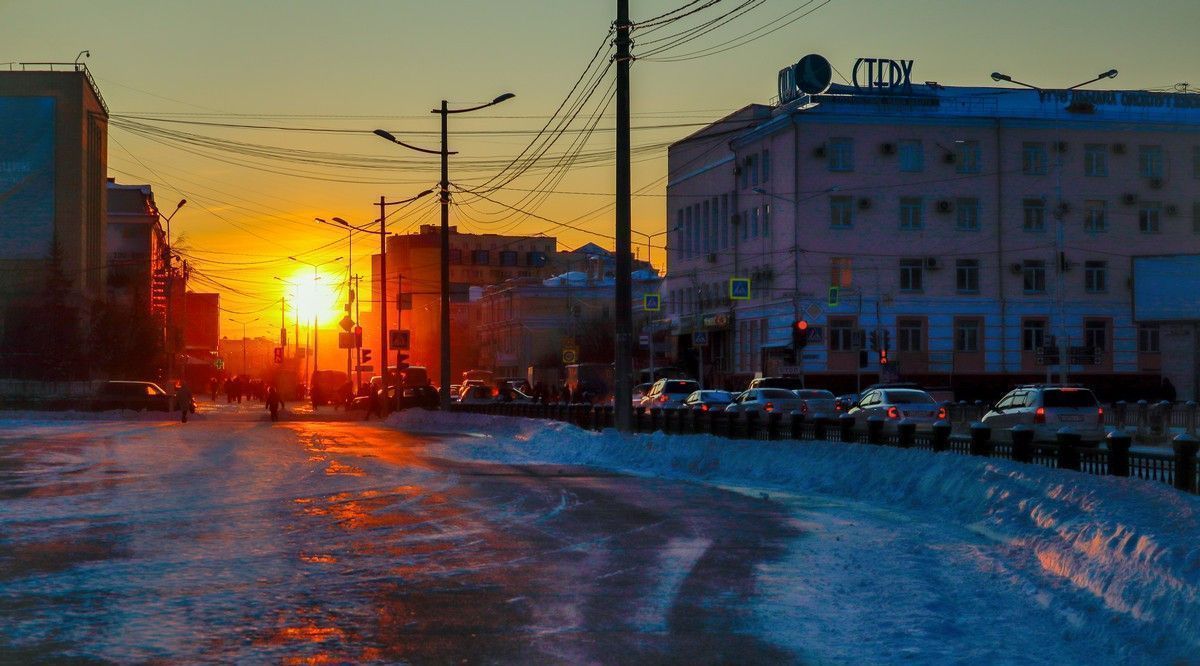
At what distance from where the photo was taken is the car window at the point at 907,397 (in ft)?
133

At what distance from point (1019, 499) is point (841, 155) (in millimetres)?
58742

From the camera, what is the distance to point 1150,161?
76000mm

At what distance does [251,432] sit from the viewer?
148 feet

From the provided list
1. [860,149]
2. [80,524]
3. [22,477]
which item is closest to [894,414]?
[22,477]

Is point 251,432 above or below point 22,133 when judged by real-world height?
below

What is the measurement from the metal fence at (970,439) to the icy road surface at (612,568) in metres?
0.69

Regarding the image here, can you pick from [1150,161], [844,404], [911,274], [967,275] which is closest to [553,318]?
[911,274]

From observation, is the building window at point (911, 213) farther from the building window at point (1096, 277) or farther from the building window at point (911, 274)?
the building window at point (1096, 277)

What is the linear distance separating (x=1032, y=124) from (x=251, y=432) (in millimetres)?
45712

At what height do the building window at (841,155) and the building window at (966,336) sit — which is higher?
the building window at (841,155)

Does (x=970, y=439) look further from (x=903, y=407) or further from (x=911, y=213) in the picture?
(x=911, y=213)

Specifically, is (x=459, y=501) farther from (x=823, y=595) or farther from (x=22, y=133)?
(x=22, y=133)

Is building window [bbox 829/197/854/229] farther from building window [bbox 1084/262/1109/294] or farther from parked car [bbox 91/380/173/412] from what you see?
parked car [bbox 91/380/173/412]

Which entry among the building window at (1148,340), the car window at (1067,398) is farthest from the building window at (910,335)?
the car window at (1067,398)
